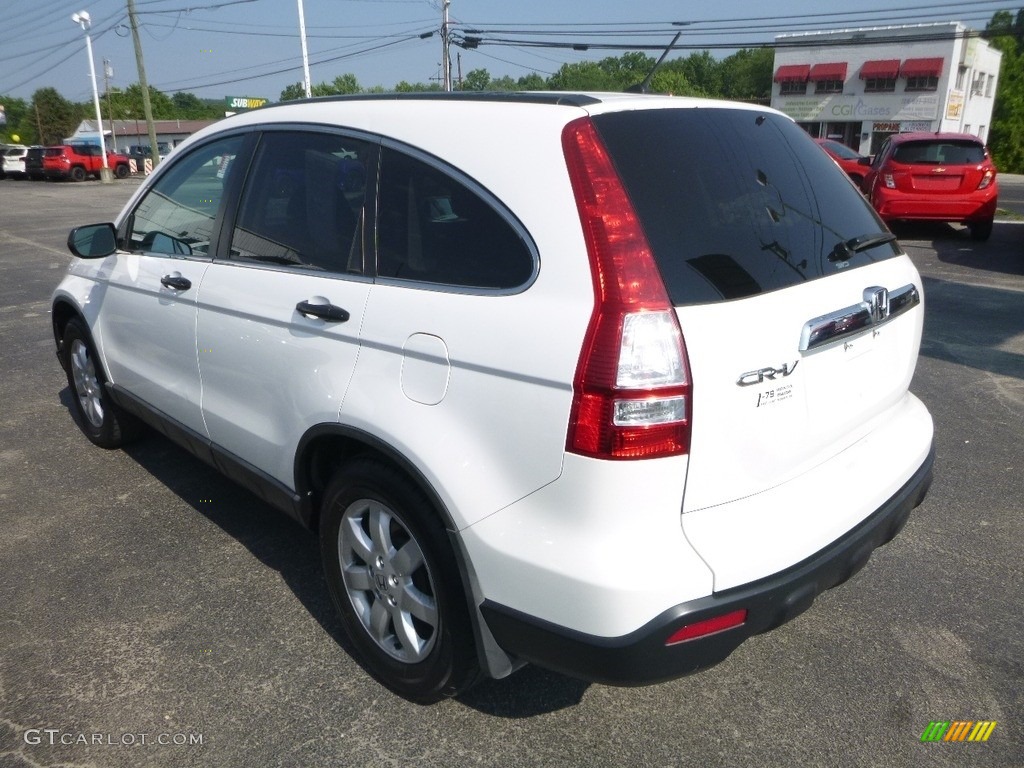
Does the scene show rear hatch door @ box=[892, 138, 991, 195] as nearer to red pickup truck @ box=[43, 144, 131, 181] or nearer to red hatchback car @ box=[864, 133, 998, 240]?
red hatchback car @ box=[864, 133, 998, 240]

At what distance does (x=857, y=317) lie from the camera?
240cm

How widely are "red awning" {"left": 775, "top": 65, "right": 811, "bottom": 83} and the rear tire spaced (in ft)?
130

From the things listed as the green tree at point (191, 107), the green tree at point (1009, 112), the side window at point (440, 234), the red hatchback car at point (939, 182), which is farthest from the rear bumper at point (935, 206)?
the green tree at point (191, 107)

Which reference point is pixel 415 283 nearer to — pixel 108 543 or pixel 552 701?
pixel 552 701

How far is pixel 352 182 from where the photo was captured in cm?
273

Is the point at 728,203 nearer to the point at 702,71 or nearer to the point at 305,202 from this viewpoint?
the point at 305,202

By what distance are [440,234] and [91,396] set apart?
332 cm

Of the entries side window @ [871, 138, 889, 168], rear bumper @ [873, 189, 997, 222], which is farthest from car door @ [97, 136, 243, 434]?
side window @ [871, 138, 889, 168]

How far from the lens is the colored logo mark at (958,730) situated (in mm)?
2496

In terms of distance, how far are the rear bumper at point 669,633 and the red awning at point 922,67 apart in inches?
1980

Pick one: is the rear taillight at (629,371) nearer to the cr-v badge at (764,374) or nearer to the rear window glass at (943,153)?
the cr-v badge at (764,374)

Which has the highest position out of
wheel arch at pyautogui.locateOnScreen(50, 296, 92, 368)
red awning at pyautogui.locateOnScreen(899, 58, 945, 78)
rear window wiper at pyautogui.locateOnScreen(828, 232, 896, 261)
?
red awning at pyautogui.locateOnScreen(899, 58, 945, 78)

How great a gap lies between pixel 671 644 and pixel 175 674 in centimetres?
177

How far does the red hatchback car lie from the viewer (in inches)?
494
